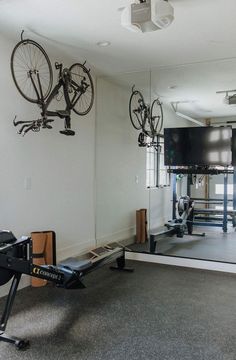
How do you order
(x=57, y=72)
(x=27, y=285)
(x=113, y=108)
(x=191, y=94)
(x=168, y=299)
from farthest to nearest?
(x=113, y=108) → (x=191, y=94) → (x=57, y=72) → (x=27, y=285) → (x=168, y=299)

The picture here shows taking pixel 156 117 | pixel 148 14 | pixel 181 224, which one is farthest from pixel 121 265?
pixel 148 14

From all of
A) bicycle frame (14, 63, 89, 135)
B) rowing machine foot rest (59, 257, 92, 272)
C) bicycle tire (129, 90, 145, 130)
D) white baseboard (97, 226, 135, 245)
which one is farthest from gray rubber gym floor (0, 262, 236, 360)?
bicycle tire (129, 90, 145, 130)

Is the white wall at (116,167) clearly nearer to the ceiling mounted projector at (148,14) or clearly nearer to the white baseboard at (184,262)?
the white baseboard at (184,262)

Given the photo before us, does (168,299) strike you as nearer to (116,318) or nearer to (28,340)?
(116,318)

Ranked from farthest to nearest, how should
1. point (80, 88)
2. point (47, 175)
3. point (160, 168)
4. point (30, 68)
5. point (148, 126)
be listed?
point (148, 126)
point (160, 168)
point (80, 88)
point (47, 175)
point (30, 68)

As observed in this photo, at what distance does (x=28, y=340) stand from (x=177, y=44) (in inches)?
134

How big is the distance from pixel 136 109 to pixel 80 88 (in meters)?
1.27

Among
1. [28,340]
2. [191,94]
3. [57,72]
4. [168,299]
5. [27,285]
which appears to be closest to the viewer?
[28,340]

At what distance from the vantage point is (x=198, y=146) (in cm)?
466

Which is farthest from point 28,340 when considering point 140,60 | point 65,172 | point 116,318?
point 140,60

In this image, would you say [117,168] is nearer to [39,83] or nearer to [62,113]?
[62,113]

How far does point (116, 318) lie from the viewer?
117 inches

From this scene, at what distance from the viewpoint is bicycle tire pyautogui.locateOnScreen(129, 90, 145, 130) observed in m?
5.22

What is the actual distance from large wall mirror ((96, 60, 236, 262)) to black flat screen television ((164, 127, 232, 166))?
0.37 ft
